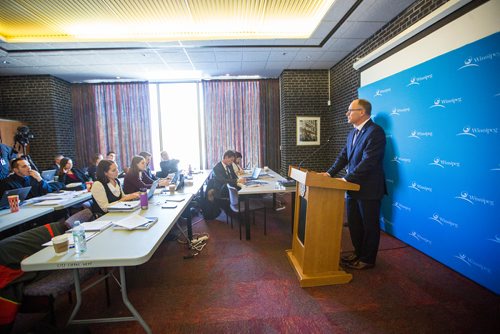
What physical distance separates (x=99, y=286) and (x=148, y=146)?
217 inches

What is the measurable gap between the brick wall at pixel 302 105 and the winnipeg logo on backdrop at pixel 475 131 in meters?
4.29

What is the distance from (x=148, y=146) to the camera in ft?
24.7

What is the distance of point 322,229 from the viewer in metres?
2.38

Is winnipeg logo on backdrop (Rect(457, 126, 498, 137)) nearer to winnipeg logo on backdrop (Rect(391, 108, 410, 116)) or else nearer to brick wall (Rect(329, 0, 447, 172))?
winnipeg logo on backdrop (Rect(391, 108, 410, 116))

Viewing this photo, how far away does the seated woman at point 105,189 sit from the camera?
112 inches

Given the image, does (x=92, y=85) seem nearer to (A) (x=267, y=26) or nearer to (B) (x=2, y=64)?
(B) (x=2, y=64)

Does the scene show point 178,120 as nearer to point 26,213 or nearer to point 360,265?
point 26,213

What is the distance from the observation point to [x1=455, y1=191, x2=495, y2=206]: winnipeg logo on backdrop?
7.40ft

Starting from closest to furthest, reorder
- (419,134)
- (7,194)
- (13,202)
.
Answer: (13,202), (7,194), (419,134)

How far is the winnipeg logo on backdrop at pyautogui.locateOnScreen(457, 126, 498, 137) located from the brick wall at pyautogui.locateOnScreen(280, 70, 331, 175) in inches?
169

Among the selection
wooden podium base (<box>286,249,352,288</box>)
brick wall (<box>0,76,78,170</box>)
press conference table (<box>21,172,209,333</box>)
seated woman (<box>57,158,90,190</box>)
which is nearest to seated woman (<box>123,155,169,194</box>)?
press conference table (<box>21,172,209,333</box>)

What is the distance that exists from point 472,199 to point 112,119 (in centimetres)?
839

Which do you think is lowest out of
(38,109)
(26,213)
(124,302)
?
(124,302)

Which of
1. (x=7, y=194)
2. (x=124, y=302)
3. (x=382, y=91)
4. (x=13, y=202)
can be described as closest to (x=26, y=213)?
(x=13, y=202)
